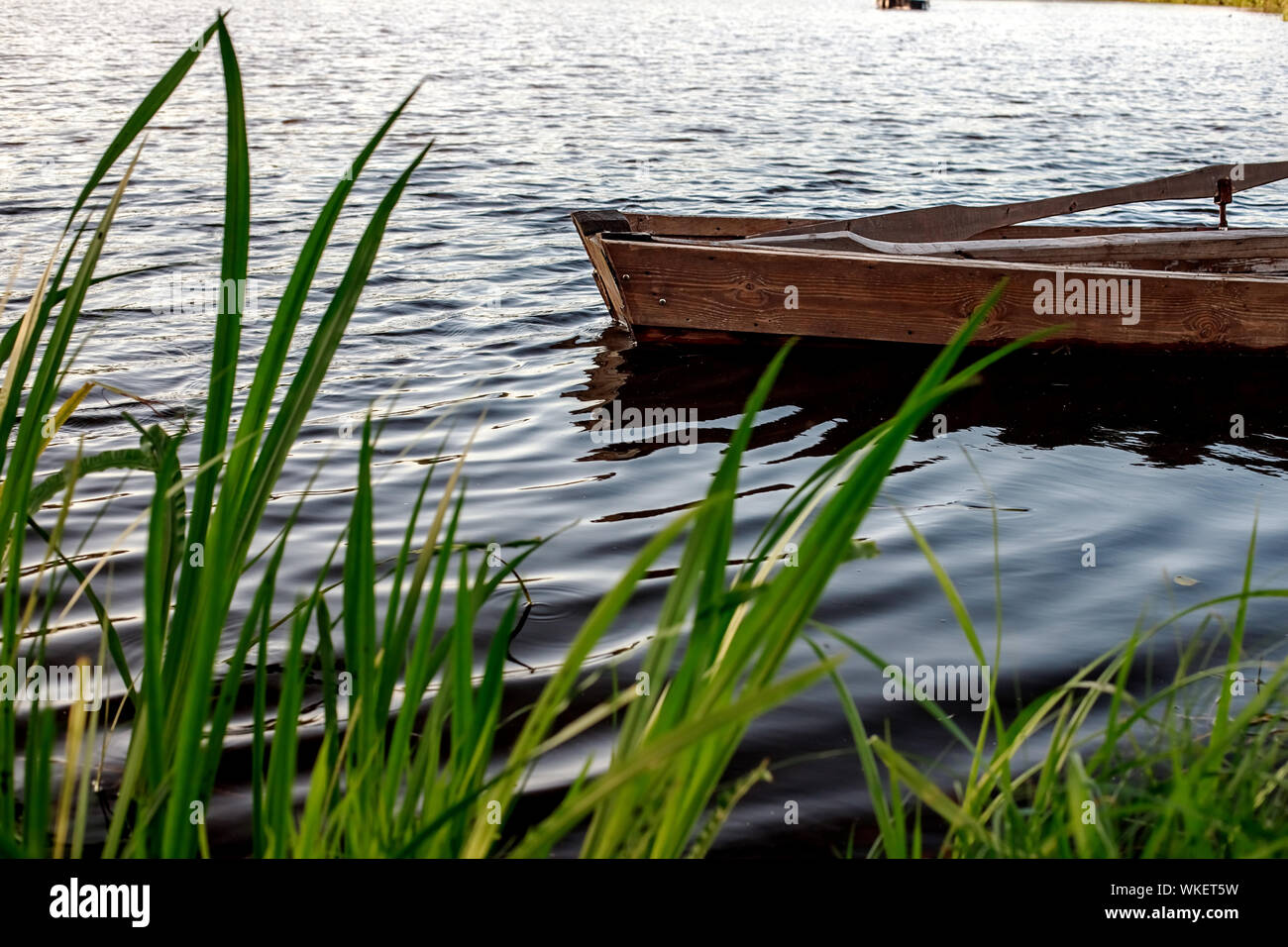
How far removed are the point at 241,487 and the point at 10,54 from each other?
92.5 feet

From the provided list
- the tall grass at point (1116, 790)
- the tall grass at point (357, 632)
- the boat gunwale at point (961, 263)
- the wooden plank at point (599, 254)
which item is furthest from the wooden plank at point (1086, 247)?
the tall grass at point (357, 632)

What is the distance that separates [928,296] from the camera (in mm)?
7035

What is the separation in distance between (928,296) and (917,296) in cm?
6

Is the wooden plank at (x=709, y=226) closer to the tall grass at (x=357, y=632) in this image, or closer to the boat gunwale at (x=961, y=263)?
the boat gunwale at (x=961, y=263)

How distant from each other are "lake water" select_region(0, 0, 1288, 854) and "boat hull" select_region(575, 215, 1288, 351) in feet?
0.91

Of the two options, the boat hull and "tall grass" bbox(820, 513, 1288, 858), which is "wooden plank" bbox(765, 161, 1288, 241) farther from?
"tall grass" bbox(820, 513, 1288, 858)

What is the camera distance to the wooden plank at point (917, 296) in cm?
691

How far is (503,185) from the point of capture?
13.8 m

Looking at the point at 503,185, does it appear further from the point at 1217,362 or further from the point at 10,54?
the point at 10,54

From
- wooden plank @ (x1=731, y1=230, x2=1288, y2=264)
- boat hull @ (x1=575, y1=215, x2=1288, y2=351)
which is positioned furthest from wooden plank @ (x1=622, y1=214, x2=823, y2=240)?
boat hull @ (x1=575, y1=215, x2=1288, y2=351)

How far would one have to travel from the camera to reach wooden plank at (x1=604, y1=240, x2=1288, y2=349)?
6914mm

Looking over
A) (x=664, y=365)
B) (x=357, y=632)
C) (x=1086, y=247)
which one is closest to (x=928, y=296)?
(x=1086, y=247)

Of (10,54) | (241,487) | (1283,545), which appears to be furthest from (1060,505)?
(10,54)

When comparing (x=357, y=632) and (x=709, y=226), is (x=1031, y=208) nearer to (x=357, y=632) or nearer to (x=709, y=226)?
(x=709, y=226)
